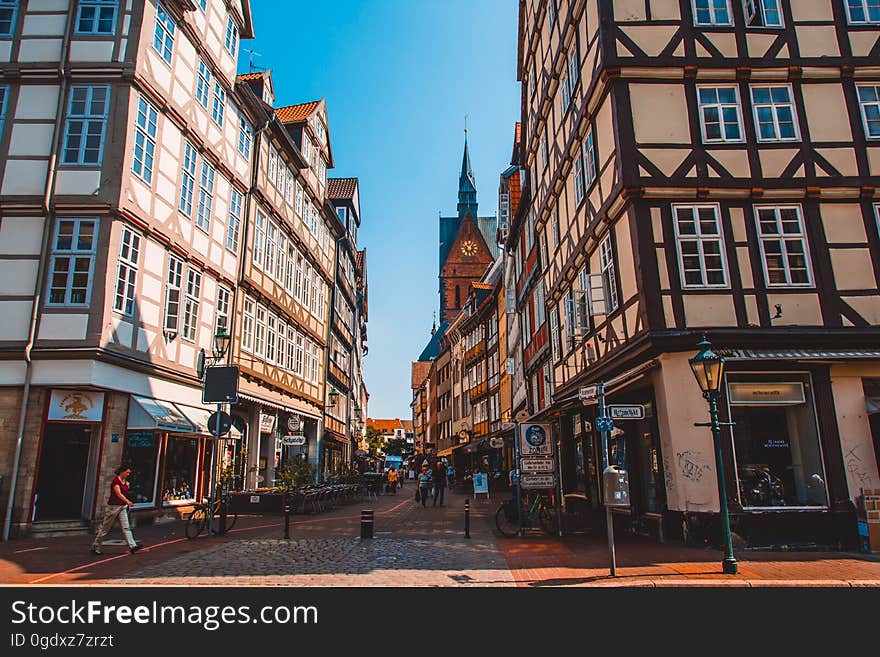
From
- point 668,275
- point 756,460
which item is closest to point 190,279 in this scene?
point 668,275

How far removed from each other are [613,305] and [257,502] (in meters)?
12.9

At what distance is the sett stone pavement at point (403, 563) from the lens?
28.5 ft

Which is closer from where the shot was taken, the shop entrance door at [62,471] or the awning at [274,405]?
the shop entrance door at [62,471]

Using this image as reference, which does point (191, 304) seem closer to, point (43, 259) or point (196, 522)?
point (43, 259)

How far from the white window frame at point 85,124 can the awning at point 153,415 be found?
19.7 ft

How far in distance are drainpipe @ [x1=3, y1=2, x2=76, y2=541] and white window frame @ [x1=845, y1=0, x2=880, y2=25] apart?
19.1 metres

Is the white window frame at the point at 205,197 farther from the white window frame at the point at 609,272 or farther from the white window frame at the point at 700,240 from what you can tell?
the white window frame at the point at 700,240

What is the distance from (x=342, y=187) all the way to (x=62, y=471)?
3154 centimetres

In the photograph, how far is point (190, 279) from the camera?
741 inches

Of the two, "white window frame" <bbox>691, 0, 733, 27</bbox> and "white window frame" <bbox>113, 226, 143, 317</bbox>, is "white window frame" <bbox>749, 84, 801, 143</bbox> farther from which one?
"white window frame" <bbox>113, 226, 143, 317</bbox>

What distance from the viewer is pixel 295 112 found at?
31109mm

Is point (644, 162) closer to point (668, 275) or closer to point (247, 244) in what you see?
point (668, 275)

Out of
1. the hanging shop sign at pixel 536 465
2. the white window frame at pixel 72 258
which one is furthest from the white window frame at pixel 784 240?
the white window frame at pixel 72 258

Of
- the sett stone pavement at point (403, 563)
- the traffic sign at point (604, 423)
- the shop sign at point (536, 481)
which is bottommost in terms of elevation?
the sett stone pavement at point (403, 563)
